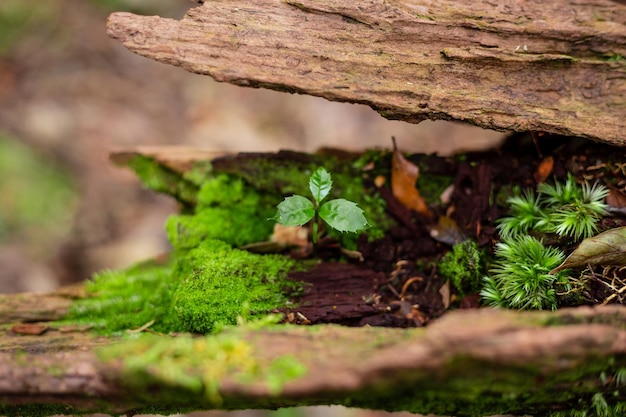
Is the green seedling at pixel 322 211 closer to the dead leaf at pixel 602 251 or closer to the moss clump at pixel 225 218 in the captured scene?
the moss clump at pixel 225 218

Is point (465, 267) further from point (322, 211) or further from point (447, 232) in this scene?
point (322, 211)

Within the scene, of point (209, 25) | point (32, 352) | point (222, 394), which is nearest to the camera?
point (222, 394)

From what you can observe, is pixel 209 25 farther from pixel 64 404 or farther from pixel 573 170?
pixel 573 170

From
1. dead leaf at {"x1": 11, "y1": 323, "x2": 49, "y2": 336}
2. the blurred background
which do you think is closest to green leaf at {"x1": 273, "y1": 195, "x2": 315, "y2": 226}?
dead leaf at {"x1": 11, "y1": 323, "x2": 49, "y2": 336}

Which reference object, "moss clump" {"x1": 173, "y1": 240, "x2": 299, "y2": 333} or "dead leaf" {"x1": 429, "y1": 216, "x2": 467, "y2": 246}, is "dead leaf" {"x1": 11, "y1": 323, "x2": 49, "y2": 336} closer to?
"moss clump" {"x1": 173, "y1": 240, "x2": 299, "y2": 333}

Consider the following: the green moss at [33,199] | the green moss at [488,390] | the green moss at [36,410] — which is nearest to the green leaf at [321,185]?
the green moss at [488,390]

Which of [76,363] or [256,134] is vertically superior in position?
[256,134]

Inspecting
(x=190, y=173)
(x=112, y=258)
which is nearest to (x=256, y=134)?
(x=112, y=258)
